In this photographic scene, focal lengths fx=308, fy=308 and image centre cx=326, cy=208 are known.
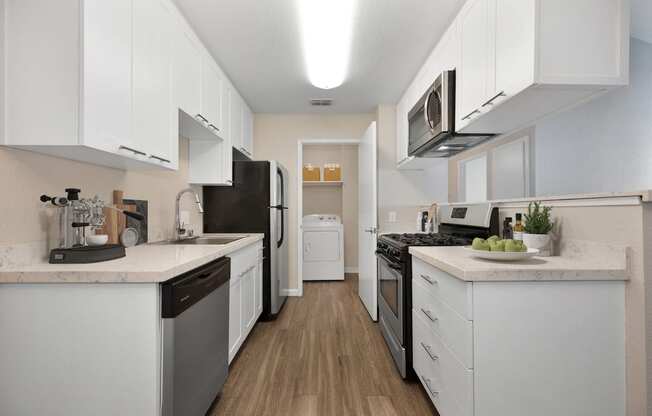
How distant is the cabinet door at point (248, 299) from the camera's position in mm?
2399

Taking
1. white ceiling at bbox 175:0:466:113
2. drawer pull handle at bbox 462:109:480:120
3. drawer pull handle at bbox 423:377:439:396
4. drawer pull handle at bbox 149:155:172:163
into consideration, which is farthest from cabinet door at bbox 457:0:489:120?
drawer pull handle at bbox 149:155:172:163

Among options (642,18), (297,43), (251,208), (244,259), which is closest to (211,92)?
(297,43)

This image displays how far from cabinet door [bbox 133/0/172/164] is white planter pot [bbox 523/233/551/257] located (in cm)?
195

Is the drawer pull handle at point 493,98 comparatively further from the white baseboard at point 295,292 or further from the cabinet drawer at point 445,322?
the white baseboard at point 295,292

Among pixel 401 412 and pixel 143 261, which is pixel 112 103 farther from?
pixel 401 412

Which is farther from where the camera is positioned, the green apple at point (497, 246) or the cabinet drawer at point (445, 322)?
the green apple at point (497, 246)

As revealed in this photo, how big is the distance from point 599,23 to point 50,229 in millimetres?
2564

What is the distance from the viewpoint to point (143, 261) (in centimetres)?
135

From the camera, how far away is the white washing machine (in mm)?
4938

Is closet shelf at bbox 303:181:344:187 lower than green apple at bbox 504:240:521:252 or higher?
higher

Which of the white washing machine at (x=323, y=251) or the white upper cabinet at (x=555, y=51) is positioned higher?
the white upper cabinet at (x=555, y=51)

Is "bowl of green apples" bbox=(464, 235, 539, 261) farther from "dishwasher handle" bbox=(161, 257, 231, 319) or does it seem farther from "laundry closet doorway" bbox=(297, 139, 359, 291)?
"laundry closet doorway" bbox=(297, 139, 359, 291)

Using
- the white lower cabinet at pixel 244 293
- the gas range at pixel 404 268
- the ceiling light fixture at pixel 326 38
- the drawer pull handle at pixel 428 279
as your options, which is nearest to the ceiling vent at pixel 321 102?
the ceiling light fixture at pixel 326 38

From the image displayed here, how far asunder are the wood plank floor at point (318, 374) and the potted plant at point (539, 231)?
1052 millimetres
